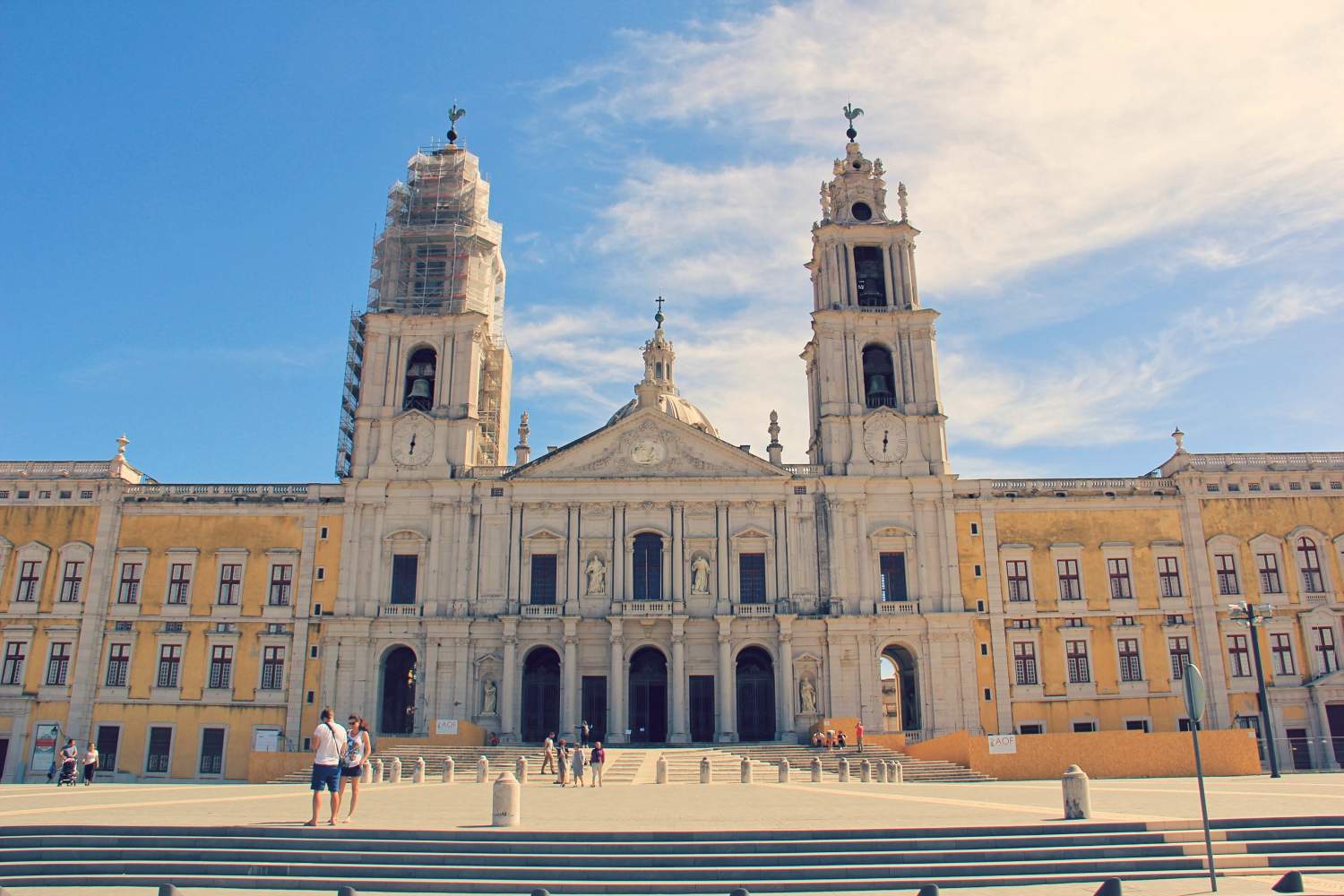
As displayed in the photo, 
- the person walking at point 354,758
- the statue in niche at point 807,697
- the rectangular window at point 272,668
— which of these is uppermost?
the rectangular window at point 272,668

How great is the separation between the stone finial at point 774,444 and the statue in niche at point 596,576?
29.2 ft

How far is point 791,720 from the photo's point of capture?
40.8 metres

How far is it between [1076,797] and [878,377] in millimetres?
30455

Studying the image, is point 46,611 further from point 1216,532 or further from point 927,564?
point 1216,532

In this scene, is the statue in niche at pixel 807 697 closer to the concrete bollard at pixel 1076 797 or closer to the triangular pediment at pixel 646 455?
the triangular pediment at pixel 646 455

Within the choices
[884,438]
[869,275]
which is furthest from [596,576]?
[869,275]

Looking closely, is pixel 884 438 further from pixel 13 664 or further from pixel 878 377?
pixel 13 664

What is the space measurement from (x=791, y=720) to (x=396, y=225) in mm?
29678

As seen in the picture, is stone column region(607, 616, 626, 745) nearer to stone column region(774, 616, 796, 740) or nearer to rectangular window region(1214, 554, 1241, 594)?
stone column region(774, 616, 796, 740)

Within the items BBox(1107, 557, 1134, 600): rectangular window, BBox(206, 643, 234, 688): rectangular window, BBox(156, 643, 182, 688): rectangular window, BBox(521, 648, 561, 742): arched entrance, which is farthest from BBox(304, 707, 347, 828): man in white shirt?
BBox(1107, 557, 1134, 600): rectangular window

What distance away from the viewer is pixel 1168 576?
139 ft

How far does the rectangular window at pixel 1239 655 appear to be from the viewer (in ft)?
134

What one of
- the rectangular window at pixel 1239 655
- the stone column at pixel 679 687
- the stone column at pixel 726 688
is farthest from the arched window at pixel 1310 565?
the stone column at pixel 679 687

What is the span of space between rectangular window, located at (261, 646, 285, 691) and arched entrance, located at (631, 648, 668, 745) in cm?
1424
